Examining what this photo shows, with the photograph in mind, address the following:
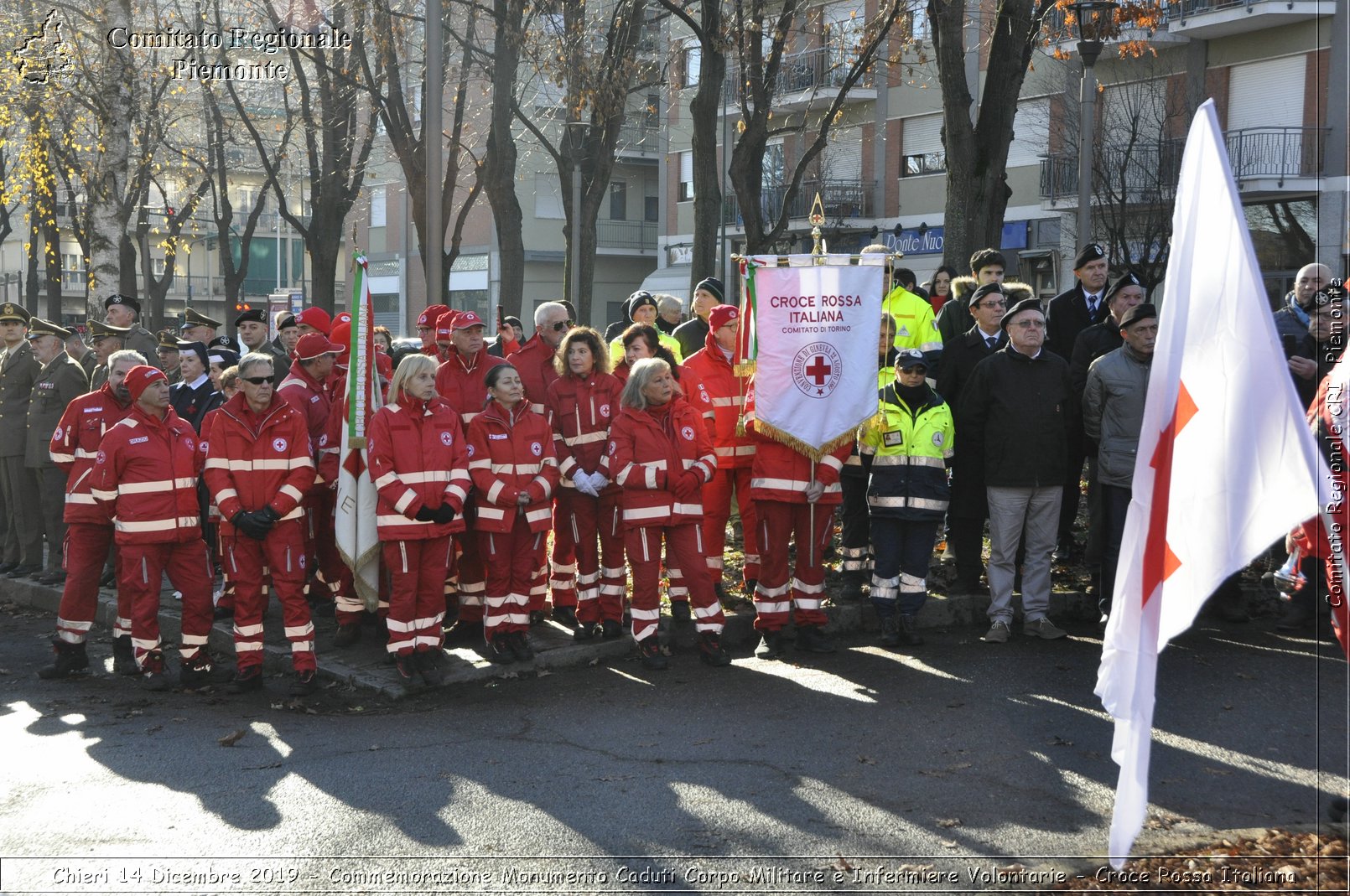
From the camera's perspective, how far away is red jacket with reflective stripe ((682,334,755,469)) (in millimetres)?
9508

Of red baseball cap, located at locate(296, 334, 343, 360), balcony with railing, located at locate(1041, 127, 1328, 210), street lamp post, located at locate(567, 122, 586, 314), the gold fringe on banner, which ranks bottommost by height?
the gold fringe on banner

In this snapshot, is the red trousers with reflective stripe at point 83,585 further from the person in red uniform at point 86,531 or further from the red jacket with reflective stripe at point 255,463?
the red jacket with reflective stripe at point 255,463

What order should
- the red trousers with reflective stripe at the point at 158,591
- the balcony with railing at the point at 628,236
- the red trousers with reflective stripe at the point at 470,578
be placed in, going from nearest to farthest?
1. the red trousers with reflective stripe at the point at 158,591
2. the red trousers with reflective stripe at the point at 470,578
3. the balcony with railing at the point at 628,236

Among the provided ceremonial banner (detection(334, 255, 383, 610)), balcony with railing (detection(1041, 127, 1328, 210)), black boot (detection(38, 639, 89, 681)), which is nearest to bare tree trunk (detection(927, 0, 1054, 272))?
ceremonial banner (detection(334, 255, 383, 610))

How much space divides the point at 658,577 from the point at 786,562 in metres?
0.87

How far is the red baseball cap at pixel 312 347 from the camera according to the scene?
929 centimetres

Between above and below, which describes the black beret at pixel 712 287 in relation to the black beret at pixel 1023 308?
above

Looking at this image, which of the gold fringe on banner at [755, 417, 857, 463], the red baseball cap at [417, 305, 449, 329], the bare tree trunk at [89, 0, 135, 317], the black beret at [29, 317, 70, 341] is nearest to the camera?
the gold fringe on banner at [755, 417, 857, 463]

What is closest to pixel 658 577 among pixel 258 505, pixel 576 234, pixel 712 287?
pixel 258 505

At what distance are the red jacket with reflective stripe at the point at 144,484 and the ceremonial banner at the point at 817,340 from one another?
3676 millimetres

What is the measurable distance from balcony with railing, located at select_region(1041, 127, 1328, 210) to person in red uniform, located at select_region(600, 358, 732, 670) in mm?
18145

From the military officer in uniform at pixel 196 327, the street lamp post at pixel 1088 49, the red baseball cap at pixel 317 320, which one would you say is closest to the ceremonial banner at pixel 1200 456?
the red baseball cap at pixel 317 320

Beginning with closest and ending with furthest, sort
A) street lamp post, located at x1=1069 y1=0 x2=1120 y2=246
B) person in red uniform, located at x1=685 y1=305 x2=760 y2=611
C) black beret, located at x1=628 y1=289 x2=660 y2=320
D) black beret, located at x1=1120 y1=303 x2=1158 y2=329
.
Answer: black beret, located at x1=1120 y1=303 x2=1158 y2=329 < person in red uniform, located at x1=685 y1=305 x2=760 y2=611 < black beret, located at x1=628 y1=289 x2=660 y2=320 < street lamp post, located at x1=1069 y1=0 x2=1120 y2=246

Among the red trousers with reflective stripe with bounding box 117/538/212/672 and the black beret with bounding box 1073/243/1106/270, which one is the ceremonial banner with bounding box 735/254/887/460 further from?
the red trousers with reflective stripe with bounding box 117/538/212/672
